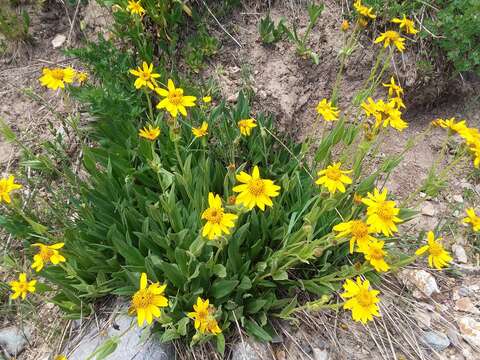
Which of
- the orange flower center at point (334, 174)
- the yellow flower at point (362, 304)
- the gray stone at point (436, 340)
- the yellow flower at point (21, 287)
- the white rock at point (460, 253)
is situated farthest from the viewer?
the white rock at point (460, 253)

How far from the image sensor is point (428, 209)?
9.66 feet

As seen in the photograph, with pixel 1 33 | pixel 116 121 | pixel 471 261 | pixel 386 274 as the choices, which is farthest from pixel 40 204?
pixel 471 261

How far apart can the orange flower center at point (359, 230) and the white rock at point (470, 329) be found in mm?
1154

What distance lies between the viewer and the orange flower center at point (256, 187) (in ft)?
5.95

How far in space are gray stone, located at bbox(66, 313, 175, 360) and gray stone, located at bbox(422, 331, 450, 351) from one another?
144 centimetres

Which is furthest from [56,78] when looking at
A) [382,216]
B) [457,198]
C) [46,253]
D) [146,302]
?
[457,198]

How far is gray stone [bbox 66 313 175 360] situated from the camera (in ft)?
7.02

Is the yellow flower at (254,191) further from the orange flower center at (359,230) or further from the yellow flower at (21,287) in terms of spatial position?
the yellow flower at (21,287)

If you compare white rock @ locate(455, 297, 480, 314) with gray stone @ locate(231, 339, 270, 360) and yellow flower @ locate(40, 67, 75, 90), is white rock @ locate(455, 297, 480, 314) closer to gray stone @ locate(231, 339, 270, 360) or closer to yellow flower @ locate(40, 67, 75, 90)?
gray stone @ locate(231, 339, 270, 360)

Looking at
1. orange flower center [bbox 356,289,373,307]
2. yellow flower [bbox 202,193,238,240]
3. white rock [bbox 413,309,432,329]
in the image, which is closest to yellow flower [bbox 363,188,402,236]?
orange flower center [bbox 356,289,373,307]

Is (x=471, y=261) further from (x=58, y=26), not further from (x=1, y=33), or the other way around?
(x=1, y=33)

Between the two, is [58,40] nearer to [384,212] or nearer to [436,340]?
[384,212]

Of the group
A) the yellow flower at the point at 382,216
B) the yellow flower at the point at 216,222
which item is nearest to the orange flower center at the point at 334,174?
the yellow flower at the point at 382,216

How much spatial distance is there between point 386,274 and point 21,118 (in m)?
3.05
